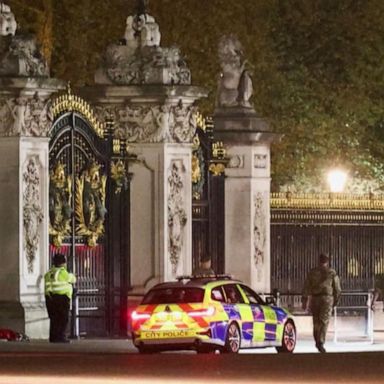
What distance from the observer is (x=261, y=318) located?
36.1 m

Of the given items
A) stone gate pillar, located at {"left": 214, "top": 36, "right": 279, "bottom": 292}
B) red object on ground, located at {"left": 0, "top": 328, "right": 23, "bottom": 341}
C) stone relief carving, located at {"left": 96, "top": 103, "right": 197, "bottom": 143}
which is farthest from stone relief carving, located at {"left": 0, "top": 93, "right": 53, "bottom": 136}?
stone gate pillar, located at {"left": 214, "top": 36, "right": 279, "bottom": 292}

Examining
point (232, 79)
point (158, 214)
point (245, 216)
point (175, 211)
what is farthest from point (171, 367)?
point (232, 79)

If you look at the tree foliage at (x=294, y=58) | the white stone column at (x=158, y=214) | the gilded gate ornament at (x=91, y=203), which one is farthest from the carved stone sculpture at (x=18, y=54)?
the tree foliage at (x=294, y=58)

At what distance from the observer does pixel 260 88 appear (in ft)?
186

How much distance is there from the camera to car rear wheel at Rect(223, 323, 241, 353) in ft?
115

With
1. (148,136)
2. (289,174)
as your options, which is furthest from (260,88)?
(148,136)

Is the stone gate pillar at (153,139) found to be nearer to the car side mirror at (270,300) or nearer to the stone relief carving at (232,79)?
the car side mirror at (270,300)

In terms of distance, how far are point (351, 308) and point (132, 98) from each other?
674 cm

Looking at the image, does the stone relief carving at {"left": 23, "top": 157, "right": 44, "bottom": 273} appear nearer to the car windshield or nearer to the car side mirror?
the car windshield

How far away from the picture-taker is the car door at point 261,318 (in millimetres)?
35875

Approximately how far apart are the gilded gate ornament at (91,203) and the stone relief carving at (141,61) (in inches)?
71.8

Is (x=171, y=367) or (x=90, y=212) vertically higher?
Result: (x=90, y=212)

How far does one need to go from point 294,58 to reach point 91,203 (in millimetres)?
22507

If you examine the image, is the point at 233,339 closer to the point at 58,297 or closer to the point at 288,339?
the point at 288,339
